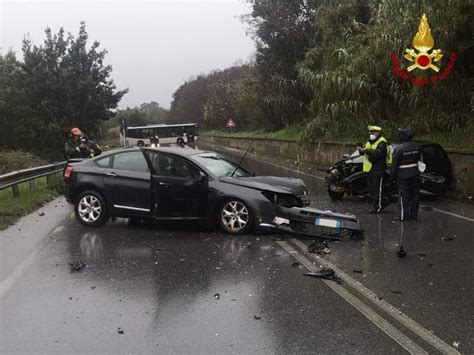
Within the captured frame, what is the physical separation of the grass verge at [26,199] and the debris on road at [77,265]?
3.22 m

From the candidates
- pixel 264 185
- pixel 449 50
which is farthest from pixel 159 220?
pixel 449 50

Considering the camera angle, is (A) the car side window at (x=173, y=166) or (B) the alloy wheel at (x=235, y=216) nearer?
(B) the alloy wheel at (x=235, y=216)

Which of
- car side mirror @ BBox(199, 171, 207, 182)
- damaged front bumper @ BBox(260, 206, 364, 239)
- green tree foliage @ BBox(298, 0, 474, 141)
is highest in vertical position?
green tree foliage @ BBox(298, 0, 474, 141)

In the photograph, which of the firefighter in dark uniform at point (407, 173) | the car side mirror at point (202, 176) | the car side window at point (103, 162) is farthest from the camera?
the firefighter in dark uniform at point (407, 173)

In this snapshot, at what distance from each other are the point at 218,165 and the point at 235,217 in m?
1.20

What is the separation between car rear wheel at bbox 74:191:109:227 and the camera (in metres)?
8.88

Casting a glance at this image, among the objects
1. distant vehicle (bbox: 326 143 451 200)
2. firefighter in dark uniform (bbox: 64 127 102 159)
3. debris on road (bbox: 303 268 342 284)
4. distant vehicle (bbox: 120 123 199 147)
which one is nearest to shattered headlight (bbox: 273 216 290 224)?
debris on road (bbox: 303 268 342 284)

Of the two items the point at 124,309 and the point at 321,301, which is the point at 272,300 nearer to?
the point at 321,301

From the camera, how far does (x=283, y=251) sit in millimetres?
7016

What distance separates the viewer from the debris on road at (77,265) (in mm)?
6282

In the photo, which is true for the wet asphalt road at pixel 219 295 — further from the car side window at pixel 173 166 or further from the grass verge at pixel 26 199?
the grass verge at pixel 26 199

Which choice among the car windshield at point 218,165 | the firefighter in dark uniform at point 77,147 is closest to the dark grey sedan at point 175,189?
the car windshield at point 218,165

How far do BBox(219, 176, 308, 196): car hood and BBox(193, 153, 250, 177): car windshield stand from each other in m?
0.26

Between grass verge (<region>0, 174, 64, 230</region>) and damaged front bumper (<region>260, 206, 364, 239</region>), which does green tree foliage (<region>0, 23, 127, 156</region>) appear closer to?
grass verge (<region>0, 174, 64, 230</region>)
